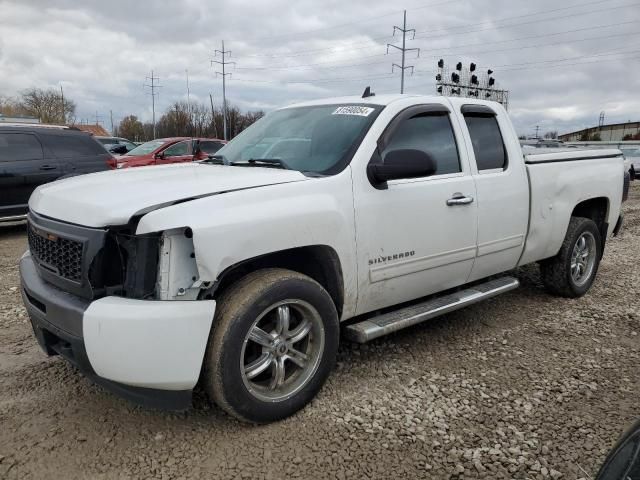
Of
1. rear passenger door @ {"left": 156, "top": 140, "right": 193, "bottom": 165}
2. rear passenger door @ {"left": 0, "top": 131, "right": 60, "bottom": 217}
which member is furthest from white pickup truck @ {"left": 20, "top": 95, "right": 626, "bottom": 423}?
rear passenger door @ {"left": 156, "top": 140, "right": 193, "bottom": 165}

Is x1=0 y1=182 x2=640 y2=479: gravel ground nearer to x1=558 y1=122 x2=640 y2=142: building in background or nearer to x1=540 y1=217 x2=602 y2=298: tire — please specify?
x1=540 y1=217 x2=602 y2=298: tire

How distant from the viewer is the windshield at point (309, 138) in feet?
11.1

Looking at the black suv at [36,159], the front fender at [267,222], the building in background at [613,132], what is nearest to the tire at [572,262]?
the front fender at [267,222]

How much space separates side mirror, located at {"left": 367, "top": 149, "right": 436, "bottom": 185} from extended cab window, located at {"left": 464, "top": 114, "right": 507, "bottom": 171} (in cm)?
100

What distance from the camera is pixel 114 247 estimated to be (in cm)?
253

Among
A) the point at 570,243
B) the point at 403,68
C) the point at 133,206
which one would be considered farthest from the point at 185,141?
the point at 403,68

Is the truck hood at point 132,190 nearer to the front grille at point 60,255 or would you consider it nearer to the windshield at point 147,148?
the front grille at point 60,255

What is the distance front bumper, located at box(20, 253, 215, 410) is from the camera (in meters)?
2.42

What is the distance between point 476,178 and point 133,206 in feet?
8.42

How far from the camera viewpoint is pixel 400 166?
10.6 ft

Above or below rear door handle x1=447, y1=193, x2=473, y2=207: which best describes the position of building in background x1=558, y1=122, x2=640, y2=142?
above

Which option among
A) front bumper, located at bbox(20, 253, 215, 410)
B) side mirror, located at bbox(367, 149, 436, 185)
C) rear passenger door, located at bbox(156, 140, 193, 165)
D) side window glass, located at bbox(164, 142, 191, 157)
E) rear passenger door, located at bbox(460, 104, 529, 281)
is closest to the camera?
front bumper, located at bbox(20, 253, 215, 410)

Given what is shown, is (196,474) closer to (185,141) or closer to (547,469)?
(547,469)

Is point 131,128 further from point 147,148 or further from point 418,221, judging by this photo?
point 418,221
